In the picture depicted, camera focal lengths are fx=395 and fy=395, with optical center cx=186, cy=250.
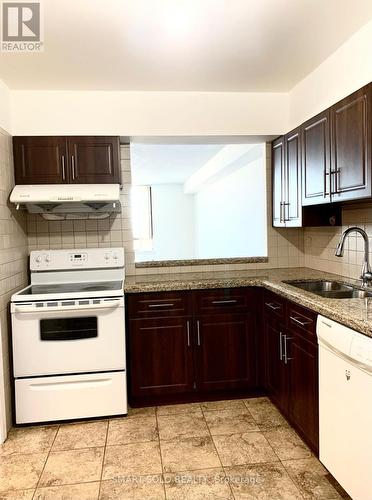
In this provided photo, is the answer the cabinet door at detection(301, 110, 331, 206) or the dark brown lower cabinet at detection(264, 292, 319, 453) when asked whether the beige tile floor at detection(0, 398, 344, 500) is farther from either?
the cabinet door at detection(301, 110, 331, 206)

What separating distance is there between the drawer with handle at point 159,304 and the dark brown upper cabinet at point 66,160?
37.4 inches

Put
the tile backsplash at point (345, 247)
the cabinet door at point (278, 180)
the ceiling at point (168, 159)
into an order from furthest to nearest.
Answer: the ceiling at point (168, 159) → the cabinet door at point (278, 180) → the tile backsplash at point (345, 247)

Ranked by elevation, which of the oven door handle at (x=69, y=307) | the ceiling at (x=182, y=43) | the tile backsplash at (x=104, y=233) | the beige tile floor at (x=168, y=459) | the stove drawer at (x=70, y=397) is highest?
the ceiling at (x=182, y=43)

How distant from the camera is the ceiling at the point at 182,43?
6.53 ft

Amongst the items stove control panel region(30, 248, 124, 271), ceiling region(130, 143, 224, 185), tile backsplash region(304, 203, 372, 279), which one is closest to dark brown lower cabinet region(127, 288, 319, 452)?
stove control panel region(30, 248, 124, 271)

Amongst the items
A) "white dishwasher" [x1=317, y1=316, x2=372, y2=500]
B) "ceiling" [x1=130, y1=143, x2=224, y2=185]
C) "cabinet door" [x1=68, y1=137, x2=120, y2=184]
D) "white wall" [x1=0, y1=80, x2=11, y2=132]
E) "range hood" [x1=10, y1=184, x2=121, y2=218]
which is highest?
"ceiling" [x1=130, y1=143, x2=224, y2=185]

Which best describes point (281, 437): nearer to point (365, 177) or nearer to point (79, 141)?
point (365, 177)

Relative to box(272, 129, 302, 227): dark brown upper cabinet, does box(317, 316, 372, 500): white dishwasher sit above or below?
below

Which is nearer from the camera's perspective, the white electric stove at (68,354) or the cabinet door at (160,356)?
the white electric stove at (68,354)

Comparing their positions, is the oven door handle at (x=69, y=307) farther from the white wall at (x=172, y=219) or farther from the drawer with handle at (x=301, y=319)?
the white wall at (x=172, y=219)

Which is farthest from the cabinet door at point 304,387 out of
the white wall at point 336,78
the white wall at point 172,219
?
the white wall at point 172,219

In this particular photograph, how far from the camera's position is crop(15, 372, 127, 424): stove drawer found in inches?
109

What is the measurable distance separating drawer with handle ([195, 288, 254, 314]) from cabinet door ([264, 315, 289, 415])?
215 millimetres

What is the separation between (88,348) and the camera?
9.19 feet
